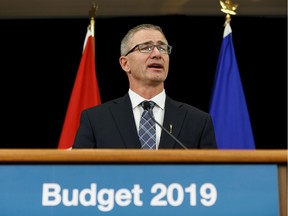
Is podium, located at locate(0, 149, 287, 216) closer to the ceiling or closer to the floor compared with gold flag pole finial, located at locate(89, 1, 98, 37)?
closer to the floor

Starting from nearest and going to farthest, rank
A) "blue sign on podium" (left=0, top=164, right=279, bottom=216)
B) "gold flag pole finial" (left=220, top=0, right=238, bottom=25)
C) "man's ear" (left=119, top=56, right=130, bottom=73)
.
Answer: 1. "blue sign on podium" (left=0, top=164, right=279, bottom=216)
2. "man's ear" (left=119, top=56, right=130, bottom=73)
3. "gold flag pole finial" (left=220, top=0, right=238, bottom=25)

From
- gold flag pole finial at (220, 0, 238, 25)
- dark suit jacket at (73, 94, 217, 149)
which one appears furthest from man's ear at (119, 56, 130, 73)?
gold flag pole finial at (220, 0, 238, 25)

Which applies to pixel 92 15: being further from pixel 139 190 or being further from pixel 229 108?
pixel 139 190

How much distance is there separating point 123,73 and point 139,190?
291cm

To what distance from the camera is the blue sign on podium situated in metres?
1.38

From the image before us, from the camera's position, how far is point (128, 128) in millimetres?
2166

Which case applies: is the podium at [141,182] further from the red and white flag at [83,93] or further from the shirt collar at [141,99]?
the red and white flag at [83,93]

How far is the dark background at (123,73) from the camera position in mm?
4242

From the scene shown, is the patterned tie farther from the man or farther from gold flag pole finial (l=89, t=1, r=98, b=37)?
gold flag pole finial (l=89, t=1, r=98, b=37)

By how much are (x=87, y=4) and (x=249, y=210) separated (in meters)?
3.15

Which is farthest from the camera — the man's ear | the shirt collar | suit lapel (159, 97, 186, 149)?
the man's ear

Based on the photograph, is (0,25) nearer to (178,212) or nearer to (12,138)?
(12,138)

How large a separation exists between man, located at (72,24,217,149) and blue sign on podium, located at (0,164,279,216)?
0.58 m

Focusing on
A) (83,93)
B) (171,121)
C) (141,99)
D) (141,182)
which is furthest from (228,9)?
(141,182)
